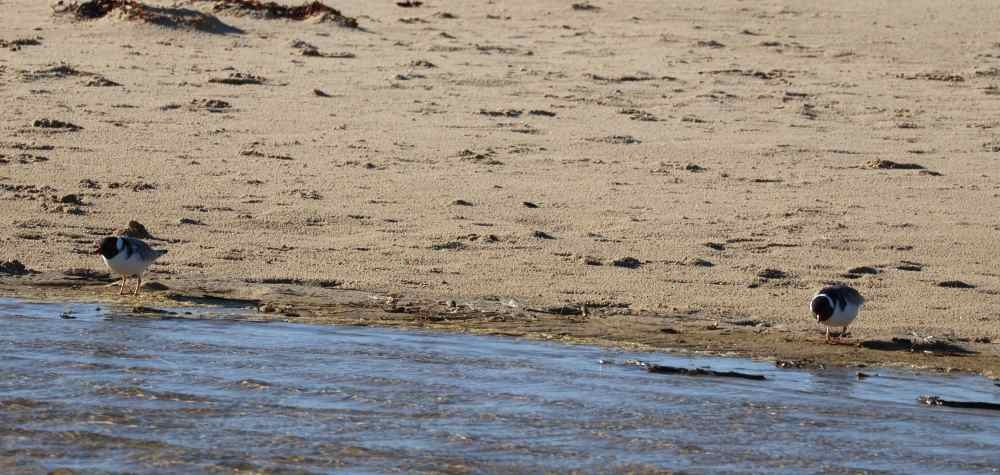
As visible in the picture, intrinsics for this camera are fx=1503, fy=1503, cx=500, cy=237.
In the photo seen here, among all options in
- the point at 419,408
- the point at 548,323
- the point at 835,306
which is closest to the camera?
the point at 419,408

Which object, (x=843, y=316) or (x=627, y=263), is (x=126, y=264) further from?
(x=843, y=316)

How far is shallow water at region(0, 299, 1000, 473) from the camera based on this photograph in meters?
6.46

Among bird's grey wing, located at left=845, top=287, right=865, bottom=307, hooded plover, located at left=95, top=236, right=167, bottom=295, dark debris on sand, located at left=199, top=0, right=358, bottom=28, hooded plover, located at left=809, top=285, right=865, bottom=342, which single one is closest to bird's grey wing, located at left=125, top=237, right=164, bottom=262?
hooded plover, located at left=95, top=236, right=167, bottom=295

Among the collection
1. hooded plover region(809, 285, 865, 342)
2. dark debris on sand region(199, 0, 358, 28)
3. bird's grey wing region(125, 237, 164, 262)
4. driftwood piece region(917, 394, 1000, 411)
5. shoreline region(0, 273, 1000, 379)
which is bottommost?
shoreline region(0, 273, 1000, 379)

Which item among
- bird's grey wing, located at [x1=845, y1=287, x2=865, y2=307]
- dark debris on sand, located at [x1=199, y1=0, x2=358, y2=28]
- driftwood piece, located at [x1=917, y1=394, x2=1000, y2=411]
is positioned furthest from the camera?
dark debris on sand, located at [x1=199, y1=0, x2=358, y2=28]

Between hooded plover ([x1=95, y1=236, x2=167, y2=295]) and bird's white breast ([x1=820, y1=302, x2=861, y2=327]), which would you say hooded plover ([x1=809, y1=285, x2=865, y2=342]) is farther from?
hooded plover ([x1=95, y1=236, x2=167, y2=295])

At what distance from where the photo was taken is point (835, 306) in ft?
26.3

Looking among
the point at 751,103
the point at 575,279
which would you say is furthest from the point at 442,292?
the point at 751,103

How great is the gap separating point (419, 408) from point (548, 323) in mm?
1607

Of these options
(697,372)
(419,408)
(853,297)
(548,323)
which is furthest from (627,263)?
(419,408)

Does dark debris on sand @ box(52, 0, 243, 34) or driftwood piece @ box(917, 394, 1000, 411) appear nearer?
driftwood piece @ box(917, 394, 1000, 411)

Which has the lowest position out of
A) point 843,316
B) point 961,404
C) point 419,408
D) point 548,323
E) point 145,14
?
point 419,408

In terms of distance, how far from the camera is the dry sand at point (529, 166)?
9.48 metres

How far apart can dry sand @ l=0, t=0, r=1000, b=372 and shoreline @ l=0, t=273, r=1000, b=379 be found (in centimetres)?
5
